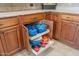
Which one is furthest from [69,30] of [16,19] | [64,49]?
[16,19]

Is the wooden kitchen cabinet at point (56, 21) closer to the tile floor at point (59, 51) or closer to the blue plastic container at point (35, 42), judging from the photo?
the tile floor at point (59, 51)

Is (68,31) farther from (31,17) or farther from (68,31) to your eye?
(31,17)

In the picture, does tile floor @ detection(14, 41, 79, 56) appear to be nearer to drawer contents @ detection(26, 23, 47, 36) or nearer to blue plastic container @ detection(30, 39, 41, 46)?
blue plastic container @ detection(30, 39, 41, 46)

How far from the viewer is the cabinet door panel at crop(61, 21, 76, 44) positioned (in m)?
1.52

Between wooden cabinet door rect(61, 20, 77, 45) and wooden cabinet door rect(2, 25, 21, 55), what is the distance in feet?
3.14

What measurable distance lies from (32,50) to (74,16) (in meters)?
0.99

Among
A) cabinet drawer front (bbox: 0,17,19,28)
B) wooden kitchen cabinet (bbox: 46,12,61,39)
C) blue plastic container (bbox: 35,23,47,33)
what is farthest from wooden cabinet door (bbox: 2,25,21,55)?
wooden kitchen cabinet (bbox: 46,12,61,39)

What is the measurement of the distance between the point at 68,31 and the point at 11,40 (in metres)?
1.13

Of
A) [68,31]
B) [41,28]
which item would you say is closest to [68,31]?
[68,31]

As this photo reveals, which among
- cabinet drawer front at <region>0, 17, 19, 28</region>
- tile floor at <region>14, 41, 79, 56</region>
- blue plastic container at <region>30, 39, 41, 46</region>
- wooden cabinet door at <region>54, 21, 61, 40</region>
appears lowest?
tile floor at <region>14, 41, 79, 56</region>

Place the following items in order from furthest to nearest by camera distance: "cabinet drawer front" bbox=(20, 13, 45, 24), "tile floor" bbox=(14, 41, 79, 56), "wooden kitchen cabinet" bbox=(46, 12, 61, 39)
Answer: "wooden kitchen cabinet" bbox=(46, 12, 61, 39) < "tile floor" bbox=(14, 41, 79, 56) < "cabinet drawer front" bbox=(20, 13, 45, 24)

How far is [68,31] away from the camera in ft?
5.26

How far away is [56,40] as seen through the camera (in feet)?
6.35

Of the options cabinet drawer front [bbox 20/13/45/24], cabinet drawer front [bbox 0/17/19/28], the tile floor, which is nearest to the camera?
cabinet drawer front [bbox 0/17/19/28]
